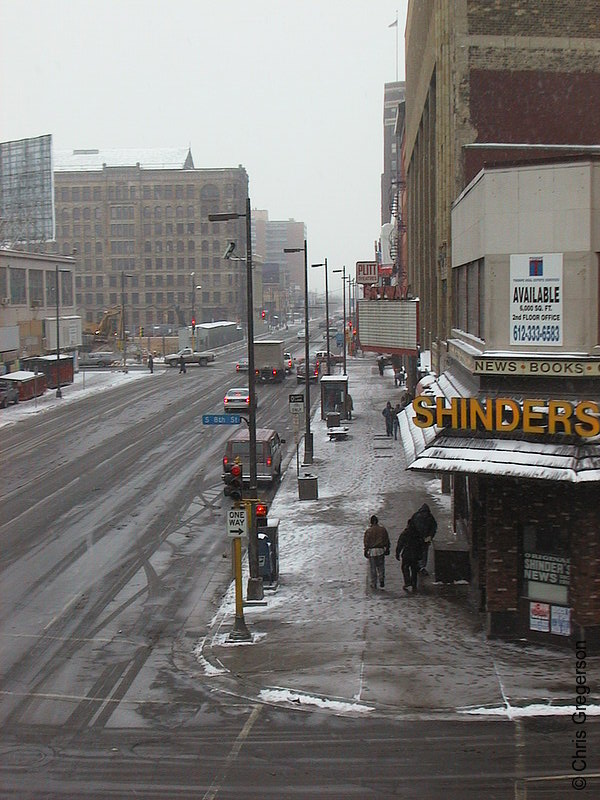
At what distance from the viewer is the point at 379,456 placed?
38.1 m

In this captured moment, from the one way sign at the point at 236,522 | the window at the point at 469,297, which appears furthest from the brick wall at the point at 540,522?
the one way sign at the point at 236,522

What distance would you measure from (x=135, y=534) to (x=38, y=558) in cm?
308

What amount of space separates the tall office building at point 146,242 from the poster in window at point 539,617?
5695 inches

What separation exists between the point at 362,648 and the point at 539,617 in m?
2.91

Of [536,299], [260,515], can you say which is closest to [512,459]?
[536,299]

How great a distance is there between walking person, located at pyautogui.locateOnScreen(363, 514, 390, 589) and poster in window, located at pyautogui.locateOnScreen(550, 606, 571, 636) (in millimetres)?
4416

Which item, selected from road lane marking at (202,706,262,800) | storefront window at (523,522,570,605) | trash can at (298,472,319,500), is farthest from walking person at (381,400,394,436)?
road lane marking at (202,706,262,800)

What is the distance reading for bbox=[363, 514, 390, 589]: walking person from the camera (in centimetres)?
2014

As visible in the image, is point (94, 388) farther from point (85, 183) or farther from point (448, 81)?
point (85, 183)

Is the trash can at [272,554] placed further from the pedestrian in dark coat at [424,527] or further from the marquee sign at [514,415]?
the marquee sign at [514,415]

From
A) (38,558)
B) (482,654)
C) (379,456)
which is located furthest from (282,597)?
(379,456)

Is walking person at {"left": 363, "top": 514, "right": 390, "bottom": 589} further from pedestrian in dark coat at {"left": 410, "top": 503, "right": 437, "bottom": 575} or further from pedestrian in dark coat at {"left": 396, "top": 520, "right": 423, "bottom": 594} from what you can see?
pedestrian in dark coat at {"left": 410, "top": 503, "right": 437, "bottom": 575}

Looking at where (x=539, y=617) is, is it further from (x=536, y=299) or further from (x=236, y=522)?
(x=236, y=522)

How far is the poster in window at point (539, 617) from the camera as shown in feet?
54.5
